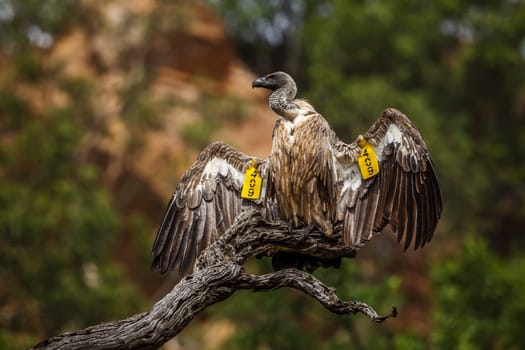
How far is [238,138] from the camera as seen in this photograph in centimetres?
2666

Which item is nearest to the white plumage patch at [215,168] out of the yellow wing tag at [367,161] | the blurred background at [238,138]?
the yellow wing tag at [367,161]

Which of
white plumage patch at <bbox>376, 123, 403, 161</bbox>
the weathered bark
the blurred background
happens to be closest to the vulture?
white plumage patch at <bbox>376, 123, 403, 161</bbox>

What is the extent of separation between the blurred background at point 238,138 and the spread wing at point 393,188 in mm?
6444

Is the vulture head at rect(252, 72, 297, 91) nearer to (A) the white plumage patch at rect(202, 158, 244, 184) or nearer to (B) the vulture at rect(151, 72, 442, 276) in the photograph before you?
(B) the vulture at rect(151, 72, 442, 276)

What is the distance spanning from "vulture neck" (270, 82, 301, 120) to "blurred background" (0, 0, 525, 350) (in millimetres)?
6908

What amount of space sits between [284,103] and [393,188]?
3.92 feet

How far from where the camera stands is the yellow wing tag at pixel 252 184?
9.01 metres

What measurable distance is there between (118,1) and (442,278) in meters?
13.7

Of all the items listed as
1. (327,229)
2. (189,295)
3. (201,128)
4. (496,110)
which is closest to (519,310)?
(201,128)

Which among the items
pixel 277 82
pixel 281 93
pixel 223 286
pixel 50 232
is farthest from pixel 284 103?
pixel 50 232

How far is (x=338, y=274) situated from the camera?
17.4 m

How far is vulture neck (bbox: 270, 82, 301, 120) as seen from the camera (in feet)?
29.0

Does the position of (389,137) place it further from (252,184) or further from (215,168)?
(215,168)

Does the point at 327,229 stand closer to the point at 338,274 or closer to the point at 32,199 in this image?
the point at 338,274
